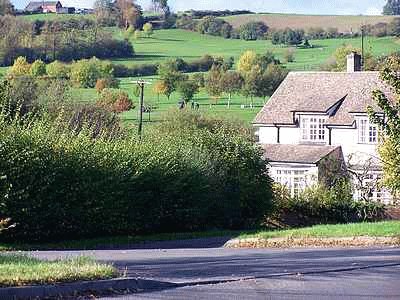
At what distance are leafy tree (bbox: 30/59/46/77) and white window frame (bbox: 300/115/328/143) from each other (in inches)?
1220

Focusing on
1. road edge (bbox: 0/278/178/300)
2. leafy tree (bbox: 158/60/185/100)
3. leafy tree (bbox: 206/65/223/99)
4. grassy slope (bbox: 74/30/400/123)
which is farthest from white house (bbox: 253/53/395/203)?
road edge (bbox: 0/278/178/300)

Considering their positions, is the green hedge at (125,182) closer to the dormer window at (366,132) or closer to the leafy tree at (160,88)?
the dormer window at (366,132)

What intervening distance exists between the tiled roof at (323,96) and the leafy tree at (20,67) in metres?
25.1

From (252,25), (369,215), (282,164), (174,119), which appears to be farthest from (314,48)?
(369,215)

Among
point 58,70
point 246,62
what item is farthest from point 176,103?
point 58,70

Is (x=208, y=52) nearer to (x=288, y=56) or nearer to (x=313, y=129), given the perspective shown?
(x=288, y=56)

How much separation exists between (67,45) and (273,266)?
8238cm

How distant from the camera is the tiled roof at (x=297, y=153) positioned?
2073 inches

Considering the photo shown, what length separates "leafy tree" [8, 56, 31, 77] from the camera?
7671cm

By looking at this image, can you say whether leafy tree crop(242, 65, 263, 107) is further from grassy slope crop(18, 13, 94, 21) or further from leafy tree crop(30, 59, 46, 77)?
grassy slope crop(18, 13, 94, 21)

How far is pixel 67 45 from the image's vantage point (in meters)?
98.5

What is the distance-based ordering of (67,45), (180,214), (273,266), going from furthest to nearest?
(67,45) < (180,214) < (273,266)

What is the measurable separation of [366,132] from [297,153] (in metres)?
4.08

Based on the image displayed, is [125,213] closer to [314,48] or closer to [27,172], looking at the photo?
[27,172]
